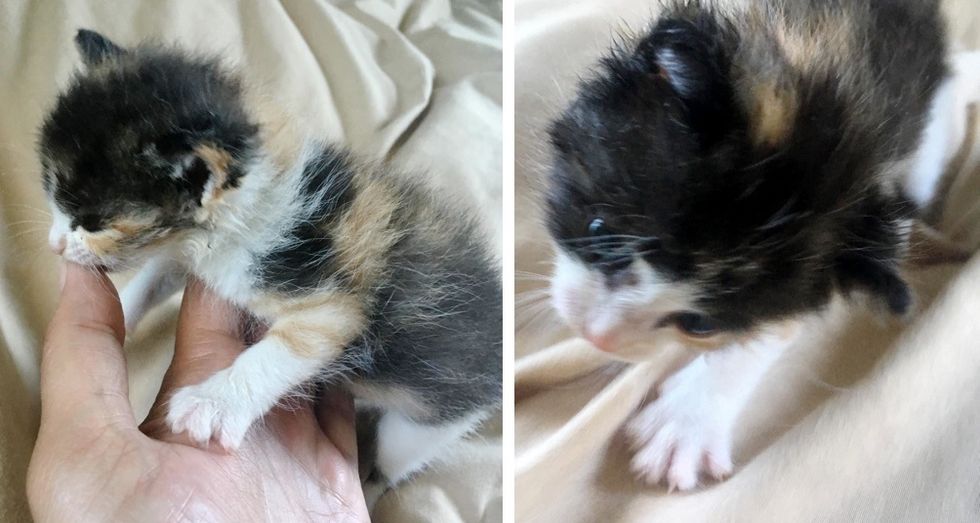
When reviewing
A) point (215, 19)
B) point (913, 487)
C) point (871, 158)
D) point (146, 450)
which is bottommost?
point (913, 487)

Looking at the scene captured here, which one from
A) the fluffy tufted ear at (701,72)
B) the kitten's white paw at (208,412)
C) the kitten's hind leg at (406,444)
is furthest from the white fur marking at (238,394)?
the fluffy tufted ear at (701,72)

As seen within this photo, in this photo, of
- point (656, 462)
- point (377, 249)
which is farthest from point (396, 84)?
point (656, 462)

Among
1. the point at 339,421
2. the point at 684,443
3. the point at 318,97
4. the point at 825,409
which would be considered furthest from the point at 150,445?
the point at 825,409

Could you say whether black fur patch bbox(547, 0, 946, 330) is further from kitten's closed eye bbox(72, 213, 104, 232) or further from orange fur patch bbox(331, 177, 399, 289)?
kitten's closed eye bbox(72, 213, 104, 232)

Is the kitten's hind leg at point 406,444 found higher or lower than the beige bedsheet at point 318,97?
lower

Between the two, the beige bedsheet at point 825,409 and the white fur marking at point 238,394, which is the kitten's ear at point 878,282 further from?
the white fur marking at point 238,394

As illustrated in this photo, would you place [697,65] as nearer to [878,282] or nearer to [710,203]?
[710,203]

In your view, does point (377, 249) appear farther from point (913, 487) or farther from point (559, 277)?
point (913, 487)

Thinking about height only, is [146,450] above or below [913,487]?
above
